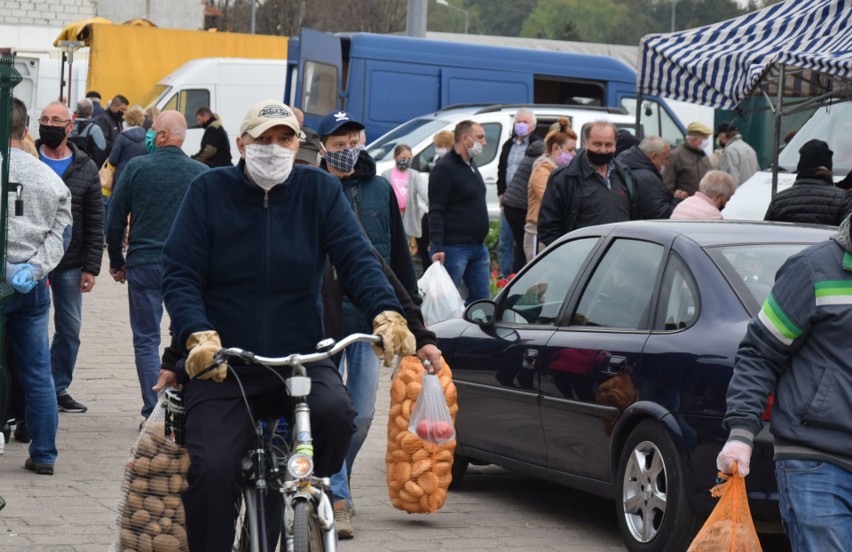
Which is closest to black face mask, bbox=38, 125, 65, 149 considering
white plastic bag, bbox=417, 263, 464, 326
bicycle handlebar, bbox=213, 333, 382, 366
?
white plastic bag, bbox=417, 263, 464, 326

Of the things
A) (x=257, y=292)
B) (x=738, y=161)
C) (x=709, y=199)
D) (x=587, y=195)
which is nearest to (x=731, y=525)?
(x=257, y=292)

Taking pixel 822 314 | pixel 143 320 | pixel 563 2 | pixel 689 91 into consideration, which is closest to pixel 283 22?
pixel 689 91

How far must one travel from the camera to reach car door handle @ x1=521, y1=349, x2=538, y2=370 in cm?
755

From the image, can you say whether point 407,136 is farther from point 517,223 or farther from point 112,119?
point 112,119

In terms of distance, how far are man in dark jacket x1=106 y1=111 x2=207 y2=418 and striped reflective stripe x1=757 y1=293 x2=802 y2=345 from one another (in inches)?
221

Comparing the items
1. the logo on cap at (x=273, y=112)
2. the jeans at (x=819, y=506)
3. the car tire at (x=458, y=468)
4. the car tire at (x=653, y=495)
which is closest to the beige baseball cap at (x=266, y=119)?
the logo on cap at (x=273, y=112)

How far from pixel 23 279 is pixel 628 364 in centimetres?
309

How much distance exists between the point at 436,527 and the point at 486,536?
304 mm

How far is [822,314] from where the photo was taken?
4266 mm

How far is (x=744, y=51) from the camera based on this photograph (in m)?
13.0

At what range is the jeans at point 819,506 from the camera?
4211 mm

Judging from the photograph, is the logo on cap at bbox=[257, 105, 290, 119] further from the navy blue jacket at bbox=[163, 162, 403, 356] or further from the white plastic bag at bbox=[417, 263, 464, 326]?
the white plastic bag at bbox=[417, 263, 464, 326]

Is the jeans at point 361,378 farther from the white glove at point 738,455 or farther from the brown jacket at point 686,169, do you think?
the brown jacket at point 686,169

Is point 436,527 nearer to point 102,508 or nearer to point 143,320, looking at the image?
point 102,508
